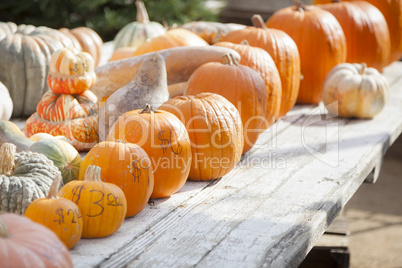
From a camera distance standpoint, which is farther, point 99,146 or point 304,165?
point 304,165

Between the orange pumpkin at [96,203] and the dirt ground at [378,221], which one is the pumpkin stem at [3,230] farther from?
the dirt ground at [378,221]

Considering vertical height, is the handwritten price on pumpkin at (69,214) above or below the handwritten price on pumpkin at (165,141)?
below

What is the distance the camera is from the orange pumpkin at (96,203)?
1.42 m

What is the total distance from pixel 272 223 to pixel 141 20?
220 cm

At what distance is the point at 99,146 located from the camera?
159 cm

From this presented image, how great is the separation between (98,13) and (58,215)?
6053mm

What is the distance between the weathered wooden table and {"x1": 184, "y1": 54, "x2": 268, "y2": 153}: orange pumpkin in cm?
15

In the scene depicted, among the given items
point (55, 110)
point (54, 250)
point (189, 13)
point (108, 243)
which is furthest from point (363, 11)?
point (189, 13)

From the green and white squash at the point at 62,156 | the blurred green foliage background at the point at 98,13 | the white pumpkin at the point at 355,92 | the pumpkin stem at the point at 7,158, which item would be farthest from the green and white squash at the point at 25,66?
the blurred green foliage background at the point at 98,13

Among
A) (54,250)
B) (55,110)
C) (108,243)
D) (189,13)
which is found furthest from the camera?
(189,13)

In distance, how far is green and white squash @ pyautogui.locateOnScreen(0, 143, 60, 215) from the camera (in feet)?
4.65

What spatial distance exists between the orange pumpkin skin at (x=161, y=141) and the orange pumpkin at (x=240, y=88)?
0.43 meters

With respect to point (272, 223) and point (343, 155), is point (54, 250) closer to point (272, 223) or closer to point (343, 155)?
point (272, 223)

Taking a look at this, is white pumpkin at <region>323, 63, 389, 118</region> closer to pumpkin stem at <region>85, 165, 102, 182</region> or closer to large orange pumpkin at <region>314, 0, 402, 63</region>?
large orange pumpkin at <region>314, 0, 402, 63</region>
